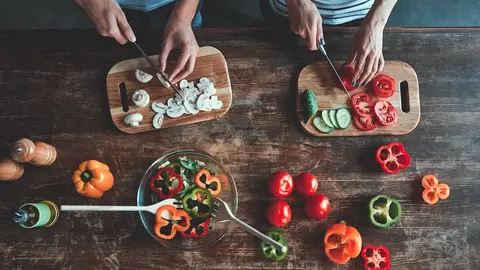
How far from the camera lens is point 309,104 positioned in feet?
5.85

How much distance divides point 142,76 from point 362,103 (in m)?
0.90

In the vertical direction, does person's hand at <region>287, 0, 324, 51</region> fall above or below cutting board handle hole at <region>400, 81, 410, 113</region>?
above

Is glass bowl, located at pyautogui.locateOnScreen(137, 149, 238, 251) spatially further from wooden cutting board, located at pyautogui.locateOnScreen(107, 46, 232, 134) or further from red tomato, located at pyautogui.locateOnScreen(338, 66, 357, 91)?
red tomato, located at pyautogui.locateOnScreen(338, 66, 357, 91)

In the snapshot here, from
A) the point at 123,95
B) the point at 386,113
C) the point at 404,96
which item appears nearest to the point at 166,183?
the point at 123,95

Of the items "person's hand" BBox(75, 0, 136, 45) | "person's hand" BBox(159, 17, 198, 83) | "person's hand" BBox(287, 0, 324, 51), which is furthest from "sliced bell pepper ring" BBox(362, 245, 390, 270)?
"person's hand" BBox(75, 0, 136, 45)

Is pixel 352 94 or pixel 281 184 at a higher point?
pixel 352 94

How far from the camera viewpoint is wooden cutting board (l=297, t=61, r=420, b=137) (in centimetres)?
182

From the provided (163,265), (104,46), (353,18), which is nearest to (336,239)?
(163,265)

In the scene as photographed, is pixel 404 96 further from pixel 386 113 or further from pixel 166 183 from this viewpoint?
pixel 166 183

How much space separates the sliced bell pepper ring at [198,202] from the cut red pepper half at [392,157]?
0.69 metres

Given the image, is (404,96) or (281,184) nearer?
(281,184)

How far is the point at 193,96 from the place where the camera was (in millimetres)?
1817

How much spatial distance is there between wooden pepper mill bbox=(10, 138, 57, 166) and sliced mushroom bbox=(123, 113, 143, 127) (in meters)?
0.31

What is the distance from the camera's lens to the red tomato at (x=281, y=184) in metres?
1.76
